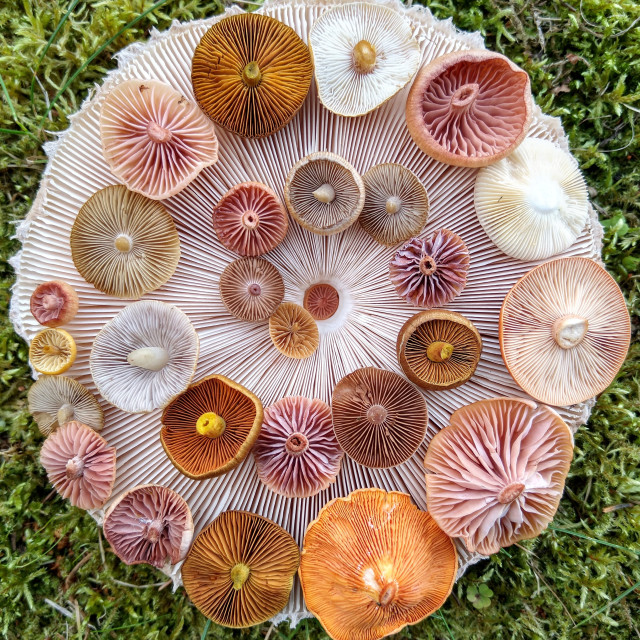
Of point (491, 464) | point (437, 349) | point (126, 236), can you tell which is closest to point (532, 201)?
point (437, 349)

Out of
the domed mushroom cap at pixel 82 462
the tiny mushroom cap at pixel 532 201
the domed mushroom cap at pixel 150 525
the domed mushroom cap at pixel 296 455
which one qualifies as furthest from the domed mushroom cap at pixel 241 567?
the tiny mushroom cap at pixel 532 201

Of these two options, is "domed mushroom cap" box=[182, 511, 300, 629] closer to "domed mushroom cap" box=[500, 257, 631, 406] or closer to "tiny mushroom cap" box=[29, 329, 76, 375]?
"tiny mushroom cap" box=[29, 329, 76, 375]

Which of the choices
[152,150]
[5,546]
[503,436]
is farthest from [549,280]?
[5,546]

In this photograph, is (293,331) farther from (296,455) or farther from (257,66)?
(257,66)

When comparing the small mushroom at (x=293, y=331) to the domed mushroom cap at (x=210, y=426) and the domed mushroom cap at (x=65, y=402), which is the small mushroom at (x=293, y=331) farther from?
the domed mushroom cap at (x=65, y=402)

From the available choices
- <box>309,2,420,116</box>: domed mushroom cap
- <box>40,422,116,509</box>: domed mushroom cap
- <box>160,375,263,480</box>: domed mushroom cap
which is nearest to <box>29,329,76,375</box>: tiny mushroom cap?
<box>40,422,116,509</box>: domed mushroom cap

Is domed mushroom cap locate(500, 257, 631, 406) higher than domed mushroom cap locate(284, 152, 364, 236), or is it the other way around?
domed mushroom cap locate(284, 152, 364, 236)
